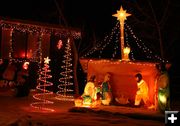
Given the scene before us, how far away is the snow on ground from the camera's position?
12.2 metres

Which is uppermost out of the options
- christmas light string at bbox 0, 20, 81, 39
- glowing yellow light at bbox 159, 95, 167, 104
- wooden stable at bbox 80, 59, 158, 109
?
christmas light string at bbox 0, 20, 81, 39

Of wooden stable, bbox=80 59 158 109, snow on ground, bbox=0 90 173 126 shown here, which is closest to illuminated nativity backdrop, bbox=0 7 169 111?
wooden stable, bbox=80 59 158 109

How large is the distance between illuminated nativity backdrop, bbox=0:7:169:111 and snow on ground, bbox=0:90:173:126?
2.99ft

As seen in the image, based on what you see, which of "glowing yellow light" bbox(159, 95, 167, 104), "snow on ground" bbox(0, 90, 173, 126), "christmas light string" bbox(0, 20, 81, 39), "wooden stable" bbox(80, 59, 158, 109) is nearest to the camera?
"snow on ground" bbox(0, 90, 173, 126)

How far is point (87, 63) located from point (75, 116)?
416 cm

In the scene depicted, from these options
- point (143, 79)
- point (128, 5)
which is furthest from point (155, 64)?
point (128, 5)

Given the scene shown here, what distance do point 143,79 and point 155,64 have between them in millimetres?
995

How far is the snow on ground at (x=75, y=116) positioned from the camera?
12.2 m

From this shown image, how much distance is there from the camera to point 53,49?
25.0 m

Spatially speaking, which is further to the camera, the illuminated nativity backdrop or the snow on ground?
the illuminated nativity backdrop

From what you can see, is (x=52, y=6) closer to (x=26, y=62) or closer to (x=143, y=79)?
(x=26, y=62)

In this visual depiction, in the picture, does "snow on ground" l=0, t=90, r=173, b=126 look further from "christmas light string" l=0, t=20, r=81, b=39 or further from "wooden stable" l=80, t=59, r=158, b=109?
"christmas light string" l=0, t=20, r=81, b=39

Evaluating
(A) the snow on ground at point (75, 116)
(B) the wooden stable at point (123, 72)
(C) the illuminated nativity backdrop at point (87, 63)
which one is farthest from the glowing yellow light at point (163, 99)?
(B) the wooden stable at point (123, 72)

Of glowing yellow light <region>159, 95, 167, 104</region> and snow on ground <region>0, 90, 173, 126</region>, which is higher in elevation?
glowing yellow light <region>159, 95, 167, 104</region>
